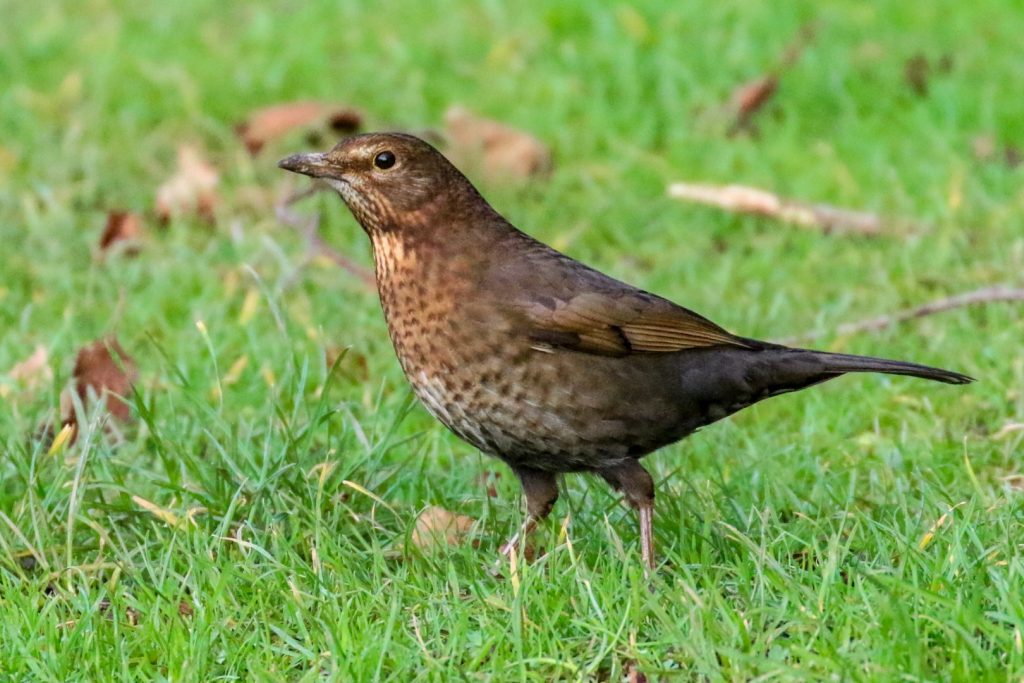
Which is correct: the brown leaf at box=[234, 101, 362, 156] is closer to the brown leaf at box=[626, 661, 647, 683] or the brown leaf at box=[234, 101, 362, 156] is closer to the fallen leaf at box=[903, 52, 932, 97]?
the fallen leaf at box=[903, 52, 932, 97]

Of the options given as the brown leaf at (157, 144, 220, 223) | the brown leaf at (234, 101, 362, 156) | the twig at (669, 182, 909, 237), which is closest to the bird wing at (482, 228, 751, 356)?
the twig at (669, 182, 909, 237)

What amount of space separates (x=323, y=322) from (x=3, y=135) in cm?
266

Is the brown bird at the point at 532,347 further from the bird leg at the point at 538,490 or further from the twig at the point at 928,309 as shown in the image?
the twig at the point at 928,309

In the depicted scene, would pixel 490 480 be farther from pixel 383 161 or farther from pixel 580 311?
pixel 383 161

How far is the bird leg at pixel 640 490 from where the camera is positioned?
13.9 feet

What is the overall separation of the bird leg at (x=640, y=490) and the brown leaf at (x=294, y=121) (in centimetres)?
401

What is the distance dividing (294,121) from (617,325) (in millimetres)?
→ 3904

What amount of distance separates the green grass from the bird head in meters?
0.48

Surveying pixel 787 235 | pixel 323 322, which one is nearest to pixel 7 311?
pixel 323 322

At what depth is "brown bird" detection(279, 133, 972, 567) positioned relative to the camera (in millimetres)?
4223

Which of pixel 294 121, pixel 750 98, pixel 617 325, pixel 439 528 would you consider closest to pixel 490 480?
pixel 439 528

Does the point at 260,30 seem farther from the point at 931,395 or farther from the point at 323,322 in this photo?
the point at 931,395

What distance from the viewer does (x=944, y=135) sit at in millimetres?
7969

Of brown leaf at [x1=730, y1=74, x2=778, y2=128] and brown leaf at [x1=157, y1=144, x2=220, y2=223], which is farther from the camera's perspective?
brown leaf at [x1=730, y1=74, x2=778, y2=128]
